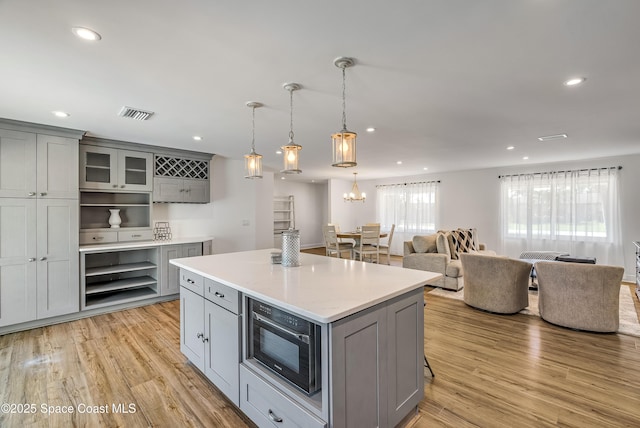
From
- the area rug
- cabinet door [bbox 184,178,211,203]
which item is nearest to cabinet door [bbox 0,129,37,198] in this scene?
cabinet door [bbox 184,178,211,203]

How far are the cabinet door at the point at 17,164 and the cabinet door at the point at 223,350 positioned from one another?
290 cm

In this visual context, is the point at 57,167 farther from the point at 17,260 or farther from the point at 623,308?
the point at 623,308

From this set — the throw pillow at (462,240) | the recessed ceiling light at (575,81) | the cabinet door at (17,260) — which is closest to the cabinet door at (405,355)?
the recessed ceiling light at (575,81)

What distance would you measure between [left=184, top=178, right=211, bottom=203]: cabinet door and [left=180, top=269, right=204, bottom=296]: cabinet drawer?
8.33 ft

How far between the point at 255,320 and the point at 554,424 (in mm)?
2007

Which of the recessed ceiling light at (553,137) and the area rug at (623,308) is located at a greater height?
the recessed ceiling light at (553,137)

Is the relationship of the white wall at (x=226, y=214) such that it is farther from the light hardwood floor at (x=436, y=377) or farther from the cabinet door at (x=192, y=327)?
the cabinet door at (x=192, y=327)

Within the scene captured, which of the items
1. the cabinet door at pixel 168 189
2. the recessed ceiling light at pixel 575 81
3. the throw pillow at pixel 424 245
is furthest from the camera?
the throw pillow at pixel 424 245

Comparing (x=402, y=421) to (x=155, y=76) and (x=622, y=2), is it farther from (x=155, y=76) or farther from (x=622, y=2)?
(x=155, y=76)

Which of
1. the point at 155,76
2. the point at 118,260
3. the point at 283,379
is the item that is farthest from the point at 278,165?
the point at 283,379

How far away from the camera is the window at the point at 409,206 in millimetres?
7953

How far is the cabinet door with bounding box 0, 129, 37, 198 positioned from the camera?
3.23 m

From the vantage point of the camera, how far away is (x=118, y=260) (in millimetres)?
4461

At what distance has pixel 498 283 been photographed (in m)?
3.73
